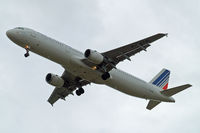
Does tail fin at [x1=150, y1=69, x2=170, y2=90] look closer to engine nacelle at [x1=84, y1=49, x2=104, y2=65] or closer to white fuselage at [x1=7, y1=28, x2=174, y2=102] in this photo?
white fuselage at [x1=7, y1=28, x2=174, y2=102]

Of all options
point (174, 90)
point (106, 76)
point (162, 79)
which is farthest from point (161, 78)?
point (106, 76)

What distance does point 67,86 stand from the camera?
4675 cm

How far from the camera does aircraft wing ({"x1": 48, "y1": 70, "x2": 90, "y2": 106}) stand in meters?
45.8

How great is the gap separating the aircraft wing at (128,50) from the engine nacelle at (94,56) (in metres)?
1.61

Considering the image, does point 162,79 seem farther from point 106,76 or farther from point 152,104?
→ point 106,76

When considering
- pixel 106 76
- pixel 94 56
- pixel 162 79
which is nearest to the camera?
pixel 94 56

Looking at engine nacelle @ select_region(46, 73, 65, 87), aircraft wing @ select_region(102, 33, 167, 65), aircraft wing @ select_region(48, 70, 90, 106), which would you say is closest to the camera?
aircraft wing @ select_region(102, 33, 167, 65)

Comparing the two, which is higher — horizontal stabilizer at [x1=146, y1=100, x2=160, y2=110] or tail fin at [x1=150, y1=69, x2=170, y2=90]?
tail fin at [x1=150, y1=69, x2=170, y2=90]

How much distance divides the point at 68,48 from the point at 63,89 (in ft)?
32.0

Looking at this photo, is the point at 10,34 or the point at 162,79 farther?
the point at 162,79

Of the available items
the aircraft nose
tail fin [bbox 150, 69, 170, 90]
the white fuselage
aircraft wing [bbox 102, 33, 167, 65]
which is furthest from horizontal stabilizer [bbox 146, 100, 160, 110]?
the aircraft nose

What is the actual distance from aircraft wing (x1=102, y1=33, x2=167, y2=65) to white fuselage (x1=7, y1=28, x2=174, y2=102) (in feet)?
6.76

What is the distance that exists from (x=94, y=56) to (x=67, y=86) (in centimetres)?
949

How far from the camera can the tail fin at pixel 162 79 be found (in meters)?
48.8
